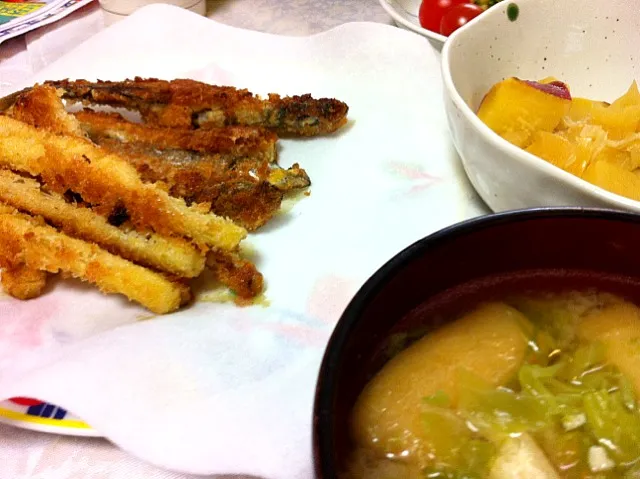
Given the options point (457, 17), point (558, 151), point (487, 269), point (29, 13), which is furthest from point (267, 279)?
point (29, 13)

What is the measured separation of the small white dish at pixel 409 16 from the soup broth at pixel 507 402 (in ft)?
3.41

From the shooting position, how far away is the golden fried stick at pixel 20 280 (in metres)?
0.97

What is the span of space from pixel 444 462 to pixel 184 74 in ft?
4.06

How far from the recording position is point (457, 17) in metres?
1.58

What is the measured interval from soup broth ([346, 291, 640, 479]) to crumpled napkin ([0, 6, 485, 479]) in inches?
8.2

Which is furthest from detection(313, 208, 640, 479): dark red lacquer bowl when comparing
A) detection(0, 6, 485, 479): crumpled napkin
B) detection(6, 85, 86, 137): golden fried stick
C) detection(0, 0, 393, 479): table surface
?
detection(0, 0, 393, 479): table surface

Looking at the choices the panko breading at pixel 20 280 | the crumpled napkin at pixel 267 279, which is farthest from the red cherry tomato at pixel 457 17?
the panko breading at pixel 20 280

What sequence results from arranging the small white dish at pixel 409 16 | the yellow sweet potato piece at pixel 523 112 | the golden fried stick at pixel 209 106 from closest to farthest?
the yellow sweet potato piece at pixel 523 112 → the golden fried stick at pixel 209 106 → the small white dish at pixel 409 16

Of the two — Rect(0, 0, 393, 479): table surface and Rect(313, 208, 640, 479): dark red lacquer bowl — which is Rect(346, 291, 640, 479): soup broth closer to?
Rect(313, 208, 640, 479): dark red lacquer bowl

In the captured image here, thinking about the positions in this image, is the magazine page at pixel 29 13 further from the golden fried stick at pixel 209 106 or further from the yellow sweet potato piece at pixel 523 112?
the yellow sweet potato piece at pixel 523 112

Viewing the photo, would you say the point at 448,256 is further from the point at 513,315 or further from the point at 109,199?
the point at 109,199

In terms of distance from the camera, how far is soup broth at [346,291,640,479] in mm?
551

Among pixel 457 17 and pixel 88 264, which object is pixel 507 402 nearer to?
pixel 88 264

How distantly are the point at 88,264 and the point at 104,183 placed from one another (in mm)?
158
